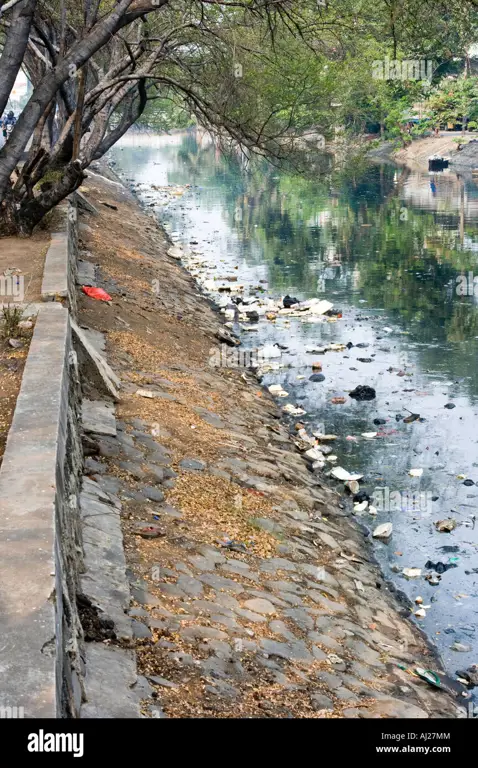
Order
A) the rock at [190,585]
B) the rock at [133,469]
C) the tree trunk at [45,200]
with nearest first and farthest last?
the rock at [190,585] → the rock at [133,469] → the tree trunk at [45,200]

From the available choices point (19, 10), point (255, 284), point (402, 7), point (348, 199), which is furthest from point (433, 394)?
point (348, 199)

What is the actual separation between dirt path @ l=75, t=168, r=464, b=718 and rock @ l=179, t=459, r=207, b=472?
0.02 metres

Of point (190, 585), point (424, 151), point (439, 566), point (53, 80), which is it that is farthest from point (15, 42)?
point (424, 151)

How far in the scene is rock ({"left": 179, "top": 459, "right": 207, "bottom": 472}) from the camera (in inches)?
324

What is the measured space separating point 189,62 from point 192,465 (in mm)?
11809

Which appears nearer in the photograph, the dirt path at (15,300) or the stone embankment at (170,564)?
the stone embankment at (170,564)

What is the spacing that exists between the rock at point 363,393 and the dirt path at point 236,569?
173 cm

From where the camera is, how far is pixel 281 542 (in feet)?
25.0

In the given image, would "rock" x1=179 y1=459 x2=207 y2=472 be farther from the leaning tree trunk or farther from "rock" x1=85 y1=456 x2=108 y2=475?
the leaning tree trunk

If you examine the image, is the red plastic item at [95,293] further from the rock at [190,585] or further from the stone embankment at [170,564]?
the rock at [190,585]

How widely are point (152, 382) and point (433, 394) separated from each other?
4669 millimetres

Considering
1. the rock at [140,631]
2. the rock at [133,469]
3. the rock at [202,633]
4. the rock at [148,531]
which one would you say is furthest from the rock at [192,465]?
the rock at [140,631]

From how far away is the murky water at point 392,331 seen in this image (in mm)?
9031

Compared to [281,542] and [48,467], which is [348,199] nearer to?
[281,542]
